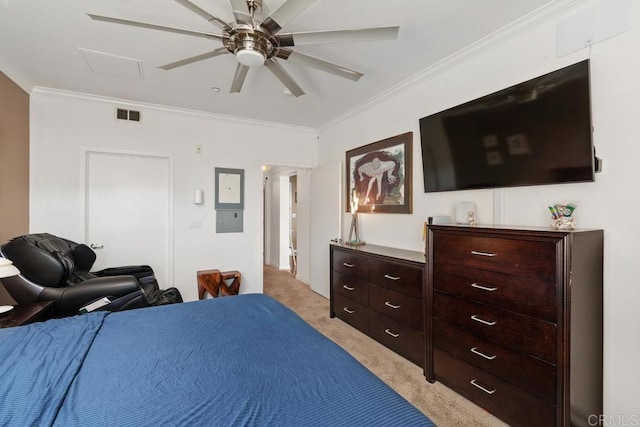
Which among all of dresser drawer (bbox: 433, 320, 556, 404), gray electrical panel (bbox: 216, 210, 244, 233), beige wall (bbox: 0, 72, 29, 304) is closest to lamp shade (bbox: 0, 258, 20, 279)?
beige wall (bbox: 0, 72, 29, 304)

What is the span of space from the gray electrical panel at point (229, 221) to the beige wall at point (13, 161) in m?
2.03

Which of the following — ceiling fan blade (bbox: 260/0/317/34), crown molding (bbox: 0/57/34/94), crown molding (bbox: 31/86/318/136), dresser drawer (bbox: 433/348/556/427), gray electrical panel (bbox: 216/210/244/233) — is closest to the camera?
ceiling fan blade (bbox: 260/0/317/34)

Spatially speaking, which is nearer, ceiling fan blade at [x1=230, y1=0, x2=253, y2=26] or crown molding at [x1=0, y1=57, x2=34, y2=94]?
ceiling fan blade at [x1=230, y1=0, x2=253, y2=26]

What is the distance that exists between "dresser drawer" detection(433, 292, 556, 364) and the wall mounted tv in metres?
0.92

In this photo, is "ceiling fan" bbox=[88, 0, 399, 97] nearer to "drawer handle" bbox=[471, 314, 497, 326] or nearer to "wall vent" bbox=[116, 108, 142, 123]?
"drawer handle" bbox=[471, 314, 497, 326]

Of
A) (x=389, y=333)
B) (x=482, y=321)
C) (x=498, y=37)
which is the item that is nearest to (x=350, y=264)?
(x=389, y=333)

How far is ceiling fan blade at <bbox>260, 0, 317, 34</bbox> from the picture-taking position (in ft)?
4.62

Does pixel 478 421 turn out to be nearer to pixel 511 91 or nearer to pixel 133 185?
pixel 511 91

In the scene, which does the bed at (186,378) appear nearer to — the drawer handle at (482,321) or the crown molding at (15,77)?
the drawer handle at (482,321)

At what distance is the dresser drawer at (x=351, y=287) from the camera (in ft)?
10.0

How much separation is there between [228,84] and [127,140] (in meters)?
1.62

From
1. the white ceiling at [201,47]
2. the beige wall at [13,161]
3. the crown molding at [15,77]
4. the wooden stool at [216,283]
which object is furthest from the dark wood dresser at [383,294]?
the crown molding at [15,77]

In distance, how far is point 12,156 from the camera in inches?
112

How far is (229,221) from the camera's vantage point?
4.21m
